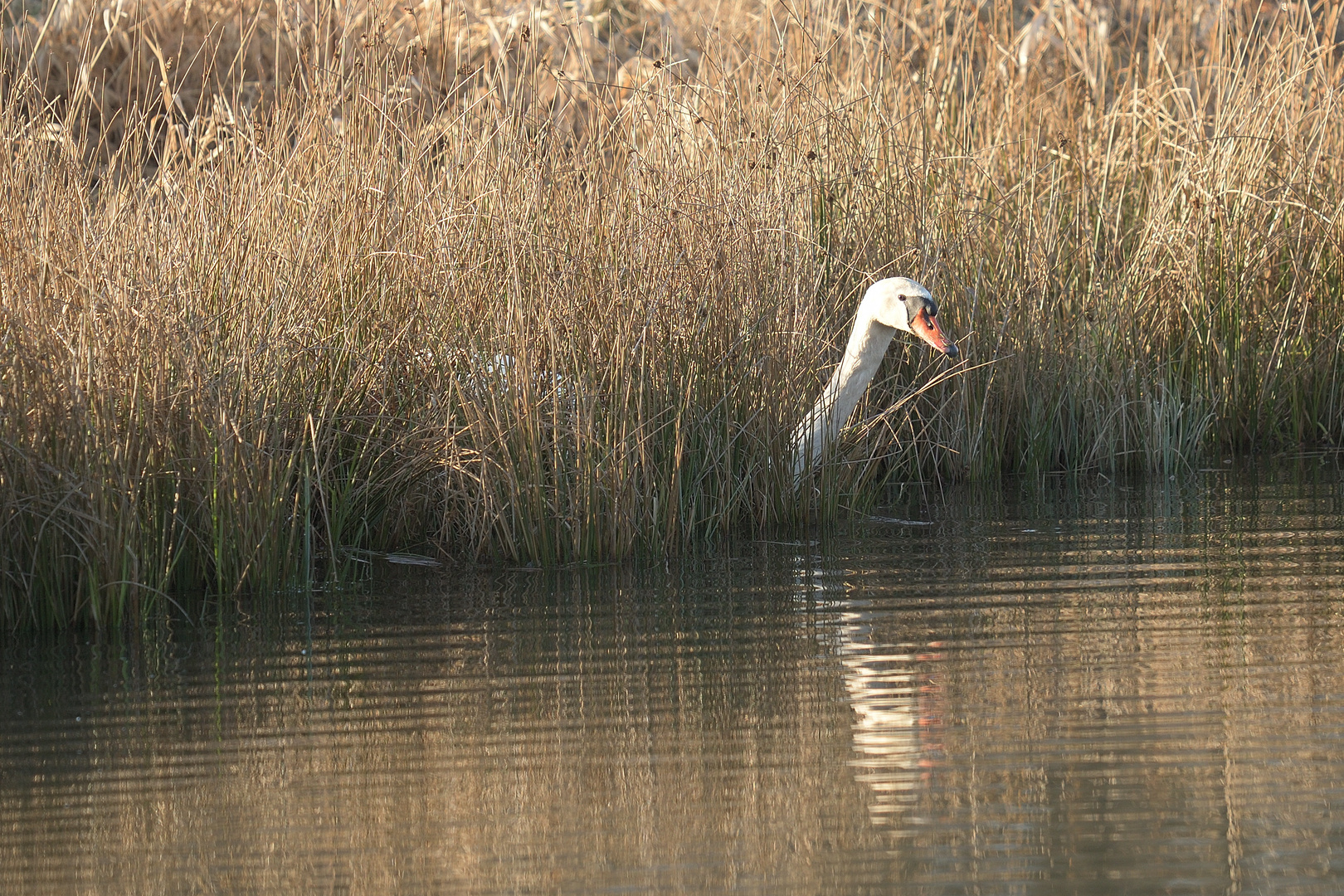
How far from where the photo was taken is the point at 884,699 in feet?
14.3

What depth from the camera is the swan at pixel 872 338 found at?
740 centimetres

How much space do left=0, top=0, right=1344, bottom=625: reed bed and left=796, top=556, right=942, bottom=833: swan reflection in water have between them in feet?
4.19

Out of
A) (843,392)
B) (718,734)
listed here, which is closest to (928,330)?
(843,392)

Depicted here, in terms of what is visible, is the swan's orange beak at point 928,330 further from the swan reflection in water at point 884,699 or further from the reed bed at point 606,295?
the swan reflection in water at point 884,699

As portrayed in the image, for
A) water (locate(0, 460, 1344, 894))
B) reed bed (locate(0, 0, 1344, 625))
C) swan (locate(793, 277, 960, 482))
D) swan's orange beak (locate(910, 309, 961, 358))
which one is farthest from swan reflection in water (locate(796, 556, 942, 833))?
swan's orange beak (locate(910, 309, 961, 358))

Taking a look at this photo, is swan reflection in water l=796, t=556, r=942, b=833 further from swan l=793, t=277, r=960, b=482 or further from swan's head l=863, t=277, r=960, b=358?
swan's head l=863, t=277, r=960, b=358

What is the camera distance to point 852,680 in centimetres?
460

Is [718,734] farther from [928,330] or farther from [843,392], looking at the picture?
[928,330]

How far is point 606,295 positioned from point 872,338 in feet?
4.43

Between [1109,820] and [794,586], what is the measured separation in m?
2.65

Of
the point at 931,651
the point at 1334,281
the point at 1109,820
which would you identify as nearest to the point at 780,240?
the point at 931,651

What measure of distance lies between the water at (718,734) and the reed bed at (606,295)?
419 millimetres

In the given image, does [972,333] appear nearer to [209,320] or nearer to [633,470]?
[633,470]

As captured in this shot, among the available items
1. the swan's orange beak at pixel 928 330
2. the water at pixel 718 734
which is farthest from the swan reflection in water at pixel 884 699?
the swan's orange beak at pixel 928 330
